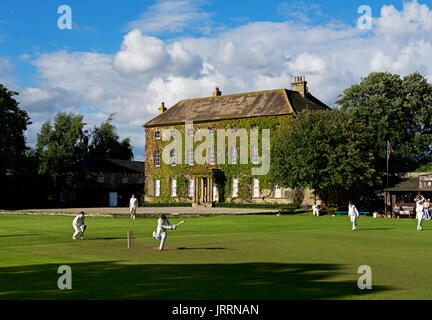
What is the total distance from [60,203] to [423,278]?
65155mm

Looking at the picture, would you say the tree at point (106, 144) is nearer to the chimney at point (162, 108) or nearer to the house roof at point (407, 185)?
the chimney at point (162, 108)

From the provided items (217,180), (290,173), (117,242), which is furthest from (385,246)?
(217,180)

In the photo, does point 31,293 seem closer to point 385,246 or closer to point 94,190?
point 385,246

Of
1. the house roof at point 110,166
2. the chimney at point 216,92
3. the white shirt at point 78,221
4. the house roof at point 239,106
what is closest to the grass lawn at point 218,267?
the white shirt at point 78,221

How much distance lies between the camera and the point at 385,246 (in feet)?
69.9

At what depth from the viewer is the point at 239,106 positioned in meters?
64.5

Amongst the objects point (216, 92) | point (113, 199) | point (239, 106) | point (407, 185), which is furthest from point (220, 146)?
point (407, 185)

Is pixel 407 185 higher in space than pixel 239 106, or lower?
lower

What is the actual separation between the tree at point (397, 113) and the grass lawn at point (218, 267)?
3484 cm

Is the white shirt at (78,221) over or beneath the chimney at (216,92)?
beneath

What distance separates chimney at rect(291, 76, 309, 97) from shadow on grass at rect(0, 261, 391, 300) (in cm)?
4978

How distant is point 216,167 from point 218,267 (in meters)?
49.4

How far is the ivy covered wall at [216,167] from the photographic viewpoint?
60.3 m

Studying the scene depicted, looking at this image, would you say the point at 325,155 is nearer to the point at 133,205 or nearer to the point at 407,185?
the point at 407,185
